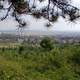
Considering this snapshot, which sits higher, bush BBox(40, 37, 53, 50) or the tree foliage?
the tree foliage

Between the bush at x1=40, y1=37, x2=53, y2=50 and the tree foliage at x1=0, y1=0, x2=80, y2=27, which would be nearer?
the tree foliage at x1=0, y1=0, x2=80, y2=27

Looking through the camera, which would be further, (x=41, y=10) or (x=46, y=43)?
(x=46, y=43)

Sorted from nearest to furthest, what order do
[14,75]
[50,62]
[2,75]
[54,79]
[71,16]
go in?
[71,16], [2,75], [14,75], [54,79], [50,62]

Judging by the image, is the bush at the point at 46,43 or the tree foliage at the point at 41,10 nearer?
the tree foliage at the point at 41,10

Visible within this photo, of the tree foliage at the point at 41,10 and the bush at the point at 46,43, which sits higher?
the tree foliage at the point at 41,10

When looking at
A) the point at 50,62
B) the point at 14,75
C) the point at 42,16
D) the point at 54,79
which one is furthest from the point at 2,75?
the point at 50,62

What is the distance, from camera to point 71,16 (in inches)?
184

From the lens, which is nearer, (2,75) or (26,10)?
(26,10)

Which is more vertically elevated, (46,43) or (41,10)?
(41,10)

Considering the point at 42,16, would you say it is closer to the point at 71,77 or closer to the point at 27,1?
the point at 27,1

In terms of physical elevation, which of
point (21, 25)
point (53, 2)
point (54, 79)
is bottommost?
point (54, 79)

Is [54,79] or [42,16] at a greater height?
[42,16]

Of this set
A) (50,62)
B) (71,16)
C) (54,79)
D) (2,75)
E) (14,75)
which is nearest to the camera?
(71,16)

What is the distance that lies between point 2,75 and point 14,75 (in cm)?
90
